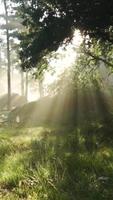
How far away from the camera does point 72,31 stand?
54.9 ft

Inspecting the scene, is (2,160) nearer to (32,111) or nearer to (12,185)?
(12,185)

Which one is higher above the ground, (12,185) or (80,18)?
(80,18)

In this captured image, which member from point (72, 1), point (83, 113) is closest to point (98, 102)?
point (83, 113)

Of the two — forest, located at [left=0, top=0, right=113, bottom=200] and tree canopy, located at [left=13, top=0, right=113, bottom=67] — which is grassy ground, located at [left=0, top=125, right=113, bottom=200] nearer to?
forest, located at [left=0, top=0, right=113, bottom=200]

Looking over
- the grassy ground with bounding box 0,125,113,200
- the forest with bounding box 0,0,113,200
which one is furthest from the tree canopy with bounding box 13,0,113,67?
the grassy ground with bounding box 0,125,113,200

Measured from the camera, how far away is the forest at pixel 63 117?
23.9 ft

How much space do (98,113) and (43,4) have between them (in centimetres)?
755

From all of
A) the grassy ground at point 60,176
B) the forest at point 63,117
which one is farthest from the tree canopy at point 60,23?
the grassy ground at point 60,176

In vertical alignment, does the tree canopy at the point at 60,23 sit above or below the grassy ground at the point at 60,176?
above

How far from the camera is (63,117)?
22328 millimetres

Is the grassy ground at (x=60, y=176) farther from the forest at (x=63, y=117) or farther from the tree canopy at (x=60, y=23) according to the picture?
the tree canopy at (x=60, y=23)

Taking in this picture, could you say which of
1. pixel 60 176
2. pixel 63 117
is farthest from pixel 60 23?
pixel 60 176

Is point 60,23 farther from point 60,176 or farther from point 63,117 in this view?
point 60,176

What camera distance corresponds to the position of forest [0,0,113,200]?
7.28 metres
